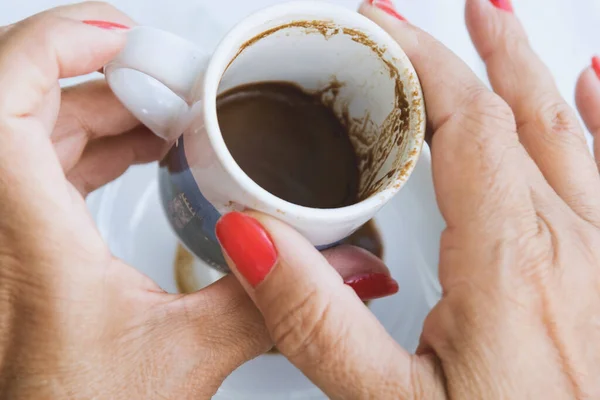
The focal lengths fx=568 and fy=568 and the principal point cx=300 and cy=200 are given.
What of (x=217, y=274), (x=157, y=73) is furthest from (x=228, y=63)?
(x=217, y=274)

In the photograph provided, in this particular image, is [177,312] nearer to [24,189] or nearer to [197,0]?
[24,189]

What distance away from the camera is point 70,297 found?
0.44 meters

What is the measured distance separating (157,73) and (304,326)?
0.76 feet

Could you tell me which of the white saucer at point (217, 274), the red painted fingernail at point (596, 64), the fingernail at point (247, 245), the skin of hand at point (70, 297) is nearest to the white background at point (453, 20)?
the red painted fingernail at point (596, 64)

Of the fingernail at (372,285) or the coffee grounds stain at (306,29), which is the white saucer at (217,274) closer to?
the fingernail at (372,285)

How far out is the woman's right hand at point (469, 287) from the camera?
17.4 inches

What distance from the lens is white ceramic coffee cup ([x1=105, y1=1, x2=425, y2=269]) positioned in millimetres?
435

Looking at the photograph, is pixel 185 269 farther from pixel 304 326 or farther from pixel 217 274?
pixel 304 326

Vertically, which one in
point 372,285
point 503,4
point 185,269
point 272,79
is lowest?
point 185,269

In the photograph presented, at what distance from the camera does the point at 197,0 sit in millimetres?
829

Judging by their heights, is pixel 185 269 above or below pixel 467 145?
below

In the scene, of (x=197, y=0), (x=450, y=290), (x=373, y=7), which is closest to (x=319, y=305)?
(x=450, y=290)

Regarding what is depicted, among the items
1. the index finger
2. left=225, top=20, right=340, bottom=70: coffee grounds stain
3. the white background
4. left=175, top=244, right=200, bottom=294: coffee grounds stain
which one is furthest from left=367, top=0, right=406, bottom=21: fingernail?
left=175, top=244, right=200, bottom=294: coffee grounds stain

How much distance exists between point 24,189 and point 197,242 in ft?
0.58
